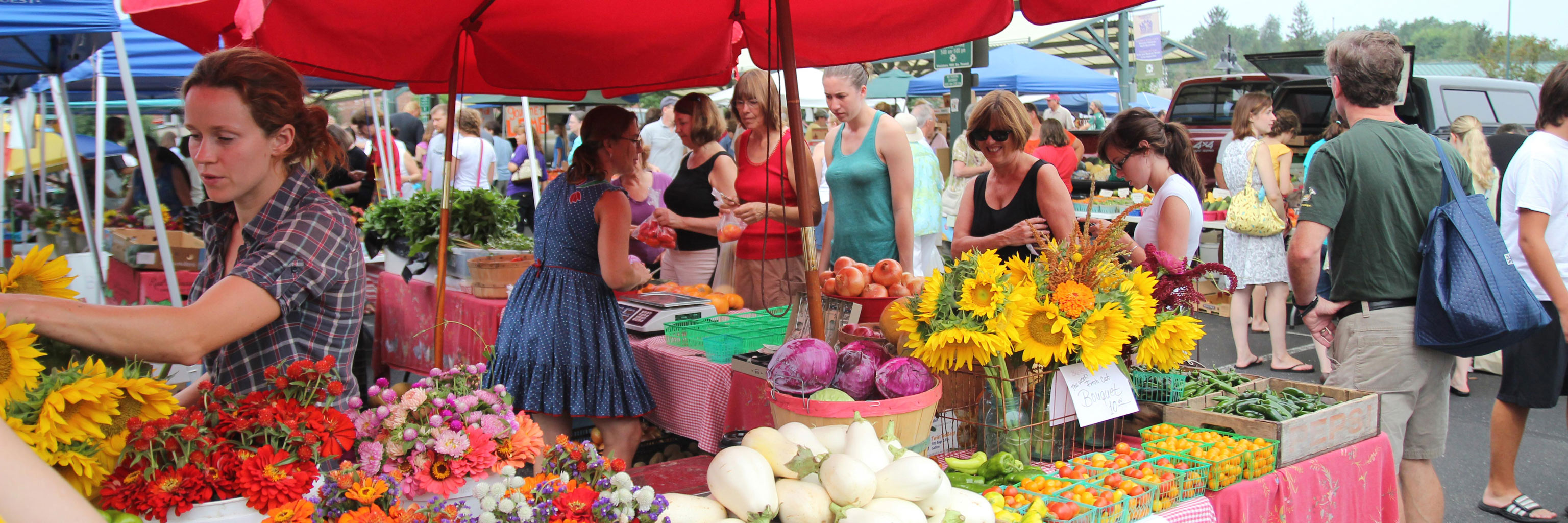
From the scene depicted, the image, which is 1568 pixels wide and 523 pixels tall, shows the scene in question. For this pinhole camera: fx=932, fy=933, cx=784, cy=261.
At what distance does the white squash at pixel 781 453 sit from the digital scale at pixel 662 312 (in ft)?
6.97

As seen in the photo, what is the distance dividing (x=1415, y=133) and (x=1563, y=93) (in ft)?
2.83

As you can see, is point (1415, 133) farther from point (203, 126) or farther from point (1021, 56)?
point (1021, 56)

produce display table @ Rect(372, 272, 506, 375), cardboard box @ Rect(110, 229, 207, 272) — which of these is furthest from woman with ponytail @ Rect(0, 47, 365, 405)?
cardboard box @ Rect(110, 229, 207, 272)

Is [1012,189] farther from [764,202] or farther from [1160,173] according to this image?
[764,202]

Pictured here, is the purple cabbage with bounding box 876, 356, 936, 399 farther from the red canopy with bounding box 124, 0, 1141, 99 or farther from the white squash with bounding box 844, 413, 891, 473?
the red canopy with bounding box 124, 0, 1141, 99

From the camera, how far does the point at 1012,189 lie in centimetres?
374

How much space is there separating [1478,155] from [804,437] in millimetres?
5668

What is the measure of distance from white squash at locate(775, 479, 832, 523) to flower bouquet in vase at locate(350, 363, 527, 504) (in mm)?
427

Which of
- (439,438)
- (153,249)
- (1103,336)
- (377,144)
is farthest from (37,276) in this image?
(377,144)

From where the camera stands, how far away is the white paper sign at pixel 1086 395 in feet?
7.07

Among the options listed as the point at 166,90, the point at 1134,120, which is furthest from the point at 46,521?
the point at 166,90

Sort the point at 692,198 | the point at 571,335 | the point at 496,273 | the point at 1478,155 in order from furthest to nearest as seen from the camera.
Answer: the point at 1478,155 < the point at 692,198 < the point at 496,273 < the point at 571,335

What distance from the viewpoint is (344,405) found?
188 cm

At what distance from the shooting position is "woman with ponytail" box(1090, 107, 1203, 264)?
371cm
